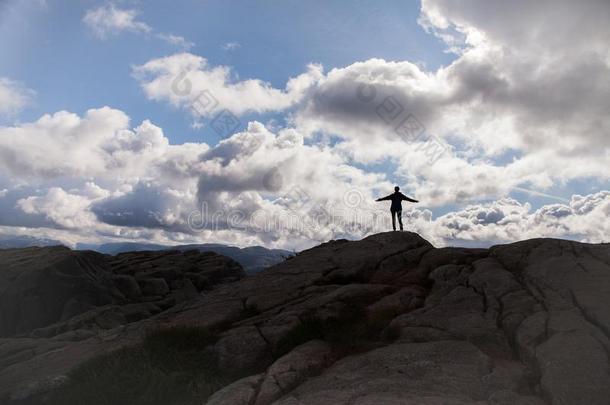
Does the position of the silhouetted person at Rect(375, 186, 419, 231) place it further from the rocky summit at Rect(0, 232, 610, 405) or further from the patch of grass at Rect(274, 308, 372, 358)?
the patch of grass at Rect(274, 308, 372, 358)

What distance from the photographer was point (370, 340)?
17.4m

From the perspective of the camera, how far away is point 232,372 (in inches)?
668

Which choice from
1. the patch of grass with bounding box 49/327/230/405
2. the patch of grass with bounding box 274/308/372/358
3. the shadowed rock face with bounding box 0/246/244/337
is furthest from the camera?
the shadowed rock face with bounding box 0/246/244/337

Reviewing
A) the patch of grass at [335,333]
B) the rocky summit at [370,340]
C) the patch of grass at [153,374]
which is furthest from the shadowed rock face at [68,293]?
the patch of grass at [335,333]

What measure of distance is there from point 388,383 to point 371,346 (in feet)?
12.2

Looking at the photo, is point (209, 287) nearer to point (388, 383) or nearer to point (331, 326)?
point (331, 326)

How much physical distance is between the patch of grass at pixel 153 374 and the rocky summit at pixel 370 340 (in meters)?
0.06

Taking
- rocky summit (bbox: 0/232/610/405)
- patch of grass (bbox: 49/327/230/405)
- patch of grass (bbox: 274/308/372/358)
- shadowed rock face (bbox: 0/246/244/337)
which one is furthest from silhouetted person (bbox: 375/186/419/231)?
shadowed rock face (bbox: 0/246/244/337)

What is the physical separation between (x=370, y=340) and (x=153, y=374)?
853 centimetres

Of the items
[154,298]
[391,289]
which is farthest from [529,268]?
[154,298]

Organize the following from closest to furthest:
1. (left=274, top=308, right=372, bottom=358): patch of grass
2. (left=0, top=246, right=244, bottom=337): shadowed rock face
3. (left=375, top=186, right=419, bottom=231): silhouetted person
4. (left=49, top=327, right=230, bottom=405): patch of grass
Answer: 1. (left=49, top=327, right=230, bottom=405): patch of grass
2. (left=274, top=308, right=372, bottom=358): patch of grass
3. (left=375, top=186, right=419, bottom=231): silhouetted person
4. (left=0, top=246, right=244, bottom=337): shadowed rock face

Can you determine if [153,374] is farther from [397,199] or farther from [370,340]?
[397,199]

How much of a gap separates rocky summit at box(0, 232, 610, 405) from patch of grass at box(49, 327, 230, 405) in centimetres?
6

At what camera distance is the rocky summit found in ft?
41.9
